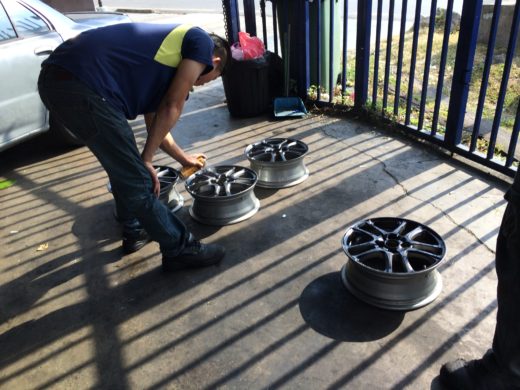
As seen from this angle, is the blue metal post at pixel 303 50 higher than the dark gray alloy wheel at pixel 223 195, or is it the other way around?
the blue metal post at pixel 303 50

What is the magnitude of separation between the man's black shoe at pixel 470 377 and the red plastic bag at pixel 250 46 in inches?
163

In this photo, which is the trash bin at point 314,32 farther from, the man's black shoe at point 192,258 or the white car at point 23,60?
the man's black shoe at point 192,258

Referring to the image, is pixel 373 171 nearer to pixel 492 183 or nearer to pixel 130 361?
pixel 492 183

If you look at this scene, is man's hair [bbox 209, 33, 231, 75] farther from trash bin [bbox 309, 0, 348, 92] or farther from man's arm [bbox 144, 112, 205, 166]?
trash bin [bbox 309, 0, 348, 92]

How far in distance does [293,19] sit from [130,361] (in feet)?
14.2

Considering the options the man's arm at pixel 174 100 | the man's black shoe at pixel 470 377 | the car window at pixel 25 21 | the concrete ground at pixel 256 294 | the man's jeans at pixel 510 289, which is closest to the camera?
the man's jeans at pixel 510 289

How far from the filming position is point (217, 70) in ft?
7.99

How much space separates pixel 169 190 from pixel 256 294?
1247 millimetres

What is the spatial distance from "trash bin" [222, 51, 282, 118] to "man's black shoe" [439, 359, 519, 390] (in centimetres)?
396

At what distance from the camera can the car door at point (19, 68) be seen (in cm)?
396

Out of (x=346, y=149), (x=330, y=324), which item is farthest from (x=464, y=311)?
(x=346, y=149)

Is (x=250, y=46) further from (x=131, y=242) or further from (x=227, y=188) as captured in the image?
(x=131, y=242)

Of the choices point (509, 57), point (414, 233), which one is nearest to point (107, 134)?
point (414, 233)

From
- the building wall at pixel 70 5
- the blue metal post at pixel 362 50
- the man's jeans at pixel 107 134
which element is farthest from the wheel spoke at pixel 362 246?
the building wall at pixel 70 5
